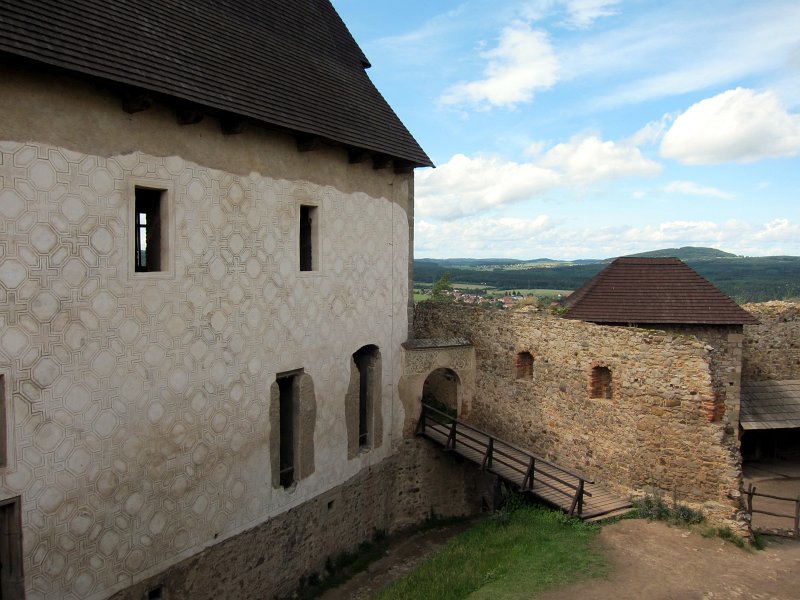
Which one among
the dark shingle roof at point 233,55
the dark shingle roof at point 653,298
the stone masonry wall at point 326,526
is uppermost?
the dark shingle roof at point 233,55

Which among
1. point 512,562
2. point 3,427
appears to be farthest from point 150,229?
point 512,562

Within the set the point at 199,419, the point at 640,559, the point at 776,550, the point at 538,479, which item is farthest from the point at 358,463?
the point at 776,550

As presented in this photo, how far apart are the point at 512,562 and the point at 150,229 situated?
770 cm

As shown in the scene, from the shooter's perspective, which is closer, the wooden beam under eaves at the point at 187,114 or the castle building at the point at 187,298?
the castle building at the point at 187,298

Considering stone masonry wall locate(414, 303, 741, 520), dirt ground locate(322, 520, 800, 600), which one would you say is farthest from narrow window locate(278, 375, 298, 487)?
stone masonry wall locate(414, 303, 741, 520)

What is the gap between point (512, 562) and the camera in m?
9.93

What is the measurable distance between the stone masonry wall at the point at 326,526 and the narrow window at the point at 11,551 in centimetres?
137

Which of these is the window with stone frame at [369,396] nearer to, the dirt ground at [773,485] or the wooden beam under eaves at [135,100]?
the wooden beam under eaves at [135,100]

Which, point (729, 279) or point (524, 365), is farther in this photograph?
point (729, 279)

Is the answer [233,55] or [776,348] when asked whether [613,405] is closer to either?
[776,348]

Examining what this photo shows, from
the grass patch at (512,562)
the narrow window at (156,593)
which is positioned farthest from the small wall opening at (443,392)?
the narrow window at (156,593)

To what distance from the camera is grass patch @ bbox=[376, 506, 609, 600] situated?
30.1 feet

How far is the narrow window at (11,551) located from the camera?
6766 mm

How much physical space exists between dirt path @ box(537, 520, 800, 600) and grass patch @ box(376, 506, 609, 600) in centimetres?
31
